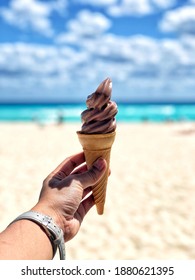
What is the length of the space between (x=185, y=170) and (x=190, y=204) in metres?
3.12

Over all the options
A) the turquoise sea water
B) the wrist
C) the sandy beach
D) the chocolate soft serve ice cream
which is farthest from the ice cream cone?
the turquoise sea water

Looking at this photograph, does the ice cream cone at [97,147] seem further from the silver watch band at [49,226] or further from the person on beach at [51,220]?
the silver watch band at [49,226]

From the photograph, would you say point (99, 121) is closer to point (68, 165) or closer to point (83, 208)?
point (68, 165)

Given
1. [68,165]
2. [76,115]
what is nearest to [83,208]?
[68,165]

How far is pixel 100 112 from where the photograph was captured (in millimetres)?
2398

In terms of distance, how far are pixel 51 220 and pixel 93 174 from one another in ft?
1.31

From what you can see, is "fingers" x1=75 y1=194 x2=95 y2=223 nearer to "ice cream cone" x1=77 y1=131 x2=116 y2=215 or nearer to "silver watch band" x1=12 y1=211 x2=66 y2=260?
"ice cream cone" x1=77 y1=131 x2=116 y2=215

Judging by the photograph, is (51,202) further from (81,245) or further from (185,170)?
(185,170)

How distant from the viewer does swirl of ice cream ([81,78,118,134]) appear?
238 cm

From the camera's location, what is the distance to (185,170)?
33.3ft

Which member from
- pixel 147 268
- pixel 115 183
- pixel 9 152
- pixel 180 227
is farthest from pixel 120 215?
pixel 9 152

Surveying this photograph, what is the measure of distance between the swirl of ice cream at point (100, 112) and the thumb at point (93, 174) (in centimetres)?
21

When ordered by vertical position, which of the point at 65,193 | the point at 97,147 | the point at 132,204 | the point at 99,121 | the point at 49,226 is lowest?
the point at 132,204

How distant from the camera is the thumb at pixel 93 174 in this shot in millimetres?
2330
